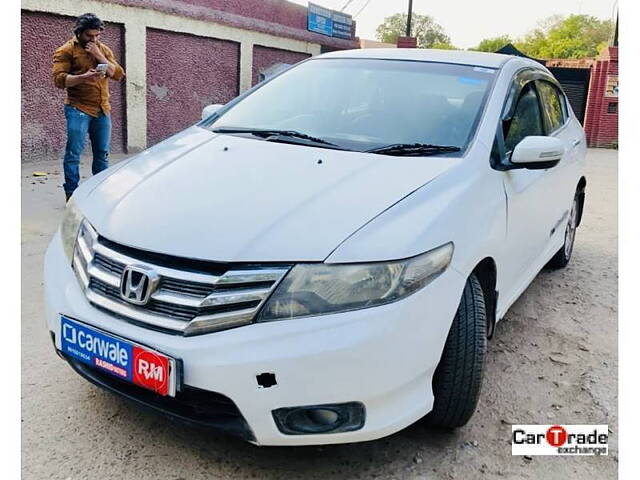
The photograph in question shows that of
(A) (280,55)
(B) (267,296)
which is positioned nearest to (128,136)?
(A) (280,55)

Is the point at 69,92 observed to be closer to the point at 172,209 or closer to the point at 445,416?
the point at 172,209

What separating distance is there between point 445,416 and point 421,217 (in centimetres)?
78

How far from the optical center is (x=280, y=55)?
14.3 m

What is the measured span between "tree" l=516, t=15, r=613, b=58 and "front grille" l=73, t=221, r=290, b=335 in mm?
44960

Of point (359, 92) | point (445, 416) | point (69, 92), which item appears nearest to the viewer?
point (445, 416)

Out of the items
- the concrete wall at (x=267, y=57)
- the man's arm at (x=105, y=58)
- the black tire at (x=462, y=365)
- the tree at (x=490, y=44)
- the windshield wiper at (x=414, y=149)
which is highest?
the tree at (x=490, y=44)

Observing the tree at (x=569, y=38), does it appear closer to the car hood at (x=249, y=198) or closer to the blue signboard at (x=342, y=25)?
the blue signboard at (x=342, y=25)

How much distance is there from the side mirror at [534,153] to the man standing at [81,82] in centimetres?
406

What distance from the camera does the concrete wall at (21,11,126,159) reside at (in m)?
8.01

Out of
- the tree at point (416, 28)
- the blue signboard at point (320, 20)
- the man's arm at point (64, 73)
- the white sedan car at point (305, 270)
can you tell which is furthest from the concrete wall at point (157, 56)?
the tree at point (416, 28)

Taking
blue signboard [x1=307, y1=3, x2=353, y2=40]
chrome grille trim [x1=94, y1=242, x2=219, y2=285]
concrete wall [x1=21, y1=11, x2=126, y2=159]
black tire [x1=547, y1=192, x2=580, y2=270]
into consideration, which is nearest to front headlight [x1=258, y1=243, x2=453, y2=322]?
chrome grille trim [x1=94, y1=242, x2=219, y2=285]

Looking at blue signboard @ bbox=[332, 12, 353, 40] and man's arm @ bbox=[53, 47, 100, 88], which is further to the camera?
blue signboard @ bbox=[332, 12, 353, 40]

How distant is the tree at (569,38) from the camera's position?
43188 mm

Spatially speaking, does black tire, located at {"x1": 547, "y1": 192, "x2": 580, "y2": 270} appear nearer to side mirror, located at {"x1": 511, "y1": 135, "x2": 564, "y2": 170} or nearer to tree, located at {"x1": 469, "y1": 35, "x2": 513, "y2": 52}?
side mirror, located at {"x1": 511, "y1": 135, "x2": 564, "y2": 170}
